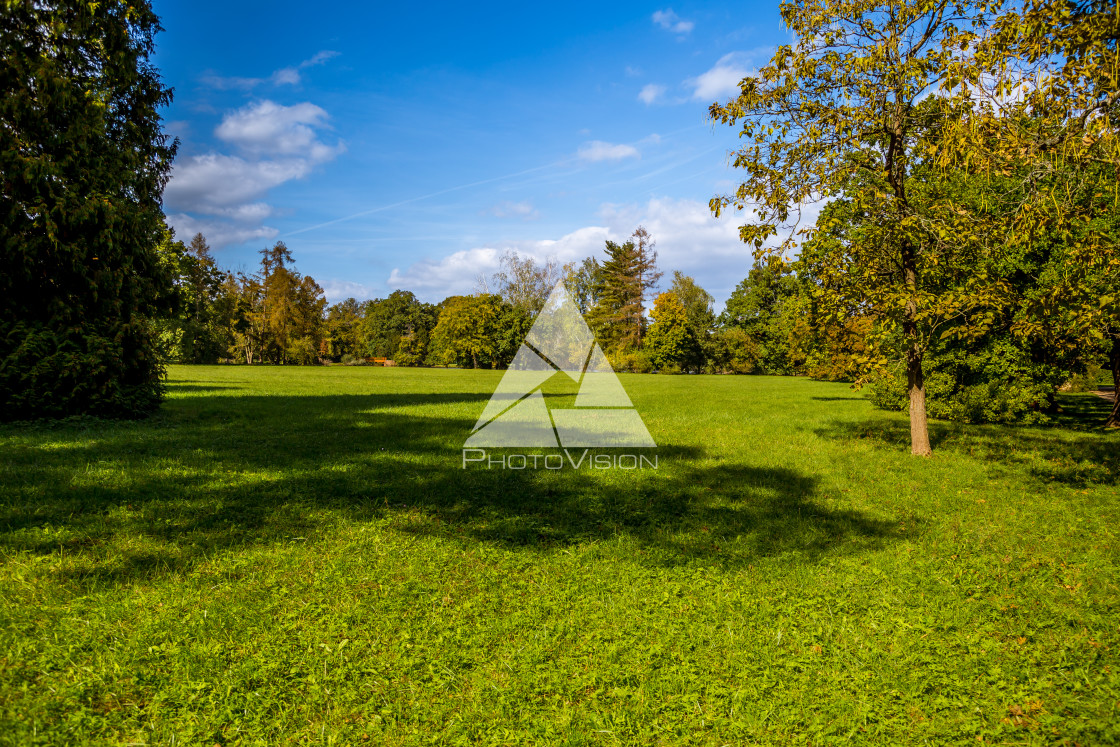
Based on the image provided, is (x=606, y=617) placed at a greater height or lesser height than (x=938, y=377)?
lesser

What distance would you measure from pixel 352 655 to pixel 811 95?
11.5 metres

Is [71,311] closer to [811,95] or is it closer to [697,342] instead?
[811,95]

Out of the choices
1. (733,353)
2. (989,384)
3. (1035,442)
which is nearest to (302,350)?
(733,353)

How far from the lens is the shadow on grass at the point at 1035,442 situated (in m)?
10.0

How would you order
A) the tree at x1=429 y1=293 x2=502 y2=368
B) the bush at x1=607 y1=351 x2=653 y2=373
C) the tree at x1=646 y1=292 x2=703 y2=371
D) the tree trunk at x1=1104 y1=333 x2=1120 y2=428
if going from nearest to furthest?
1. the tree trunk at x1=1104 y1=333 x2=1120 y2=428
2. the tree at x1=646 y1=292 x2=703 y2=371
3. the tree at x1=429 y1=293 x2=502 y2=368
4. the bush at x1=607 y1=351 x2=653 y2=373

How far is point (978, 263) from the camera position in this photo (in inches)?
439

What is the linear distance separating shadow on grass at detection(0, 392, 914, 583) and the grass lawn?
0.05 m

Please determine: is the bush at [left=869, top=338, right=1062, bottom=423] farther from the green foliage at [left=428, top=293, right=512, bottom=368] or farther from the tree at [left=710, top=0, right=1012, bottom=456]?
the green foliage at [left=428, top=293, right=512, bottom=368]

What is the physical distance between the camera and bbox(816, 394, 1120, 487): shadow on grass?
10.0m

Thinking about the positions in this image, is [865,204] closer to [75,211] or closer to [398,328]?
[75,211]

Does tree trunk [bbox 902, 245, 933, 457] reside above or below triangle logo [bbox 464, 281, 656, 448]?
above

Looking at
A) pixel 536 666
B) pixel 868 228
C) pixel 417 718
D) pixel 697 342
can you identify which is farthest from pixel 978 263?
pixel 697 342

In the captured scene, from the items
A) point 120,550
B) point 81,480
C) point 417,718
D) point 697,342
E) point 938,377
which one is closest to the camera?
point 417,718

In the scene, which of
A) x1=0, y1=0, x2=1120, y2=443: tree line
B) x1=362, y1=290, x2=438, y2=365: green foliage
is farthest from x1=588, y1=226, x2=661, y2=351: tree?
x1=0, y1=0, x2=1120, y2=443: tree line
